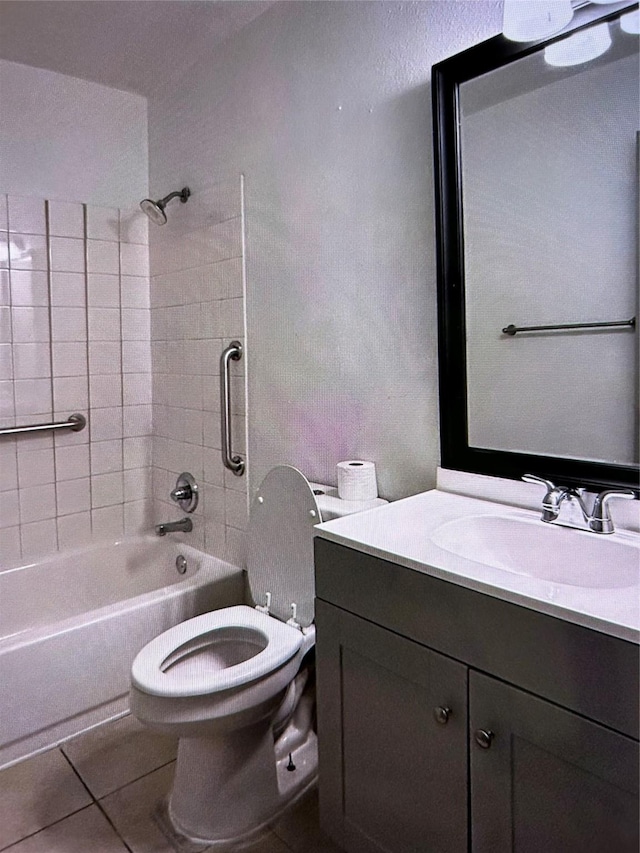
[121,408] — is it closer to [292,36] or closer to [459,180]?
[292,36]

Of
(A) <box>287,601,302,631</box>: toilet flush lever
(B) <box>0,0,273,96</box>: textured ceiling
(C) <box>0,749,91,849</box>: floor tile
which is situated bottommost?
(C) <box>0,749,91,849</box>: floor tile

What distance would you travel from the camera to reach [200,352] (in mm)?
2295

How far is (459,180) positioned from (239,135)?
0.94 m

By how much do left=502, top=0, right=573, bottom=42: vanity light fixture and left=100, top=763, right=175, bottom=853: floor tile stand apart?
196cm

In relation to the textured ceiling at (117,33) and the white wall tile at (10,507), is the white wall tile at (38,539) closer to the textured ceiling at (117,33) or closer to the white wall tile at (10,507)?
the white wall tile at (10,507)

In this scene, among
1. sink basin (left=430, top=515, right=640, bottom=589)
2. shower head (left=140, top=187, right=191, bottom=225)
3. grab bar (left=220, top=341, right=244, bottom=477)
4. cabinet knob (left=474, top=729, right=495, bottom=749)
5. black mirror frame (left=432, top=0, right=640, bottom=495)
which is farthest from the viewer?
shower head (left=140, top=187, right=191, bottom=225)

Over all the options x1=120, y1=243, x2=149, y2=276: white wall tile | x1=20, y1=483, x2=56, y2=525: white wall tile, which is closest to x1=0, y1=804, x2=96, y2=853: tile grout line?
x1=20, y1=483, x2=56, y2=525: white wall tile

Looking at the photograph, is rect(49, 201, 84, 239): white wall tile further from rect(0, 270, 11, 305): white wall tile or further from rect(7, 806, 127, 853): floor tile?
rect(7, 806, 127, 853): floor tile

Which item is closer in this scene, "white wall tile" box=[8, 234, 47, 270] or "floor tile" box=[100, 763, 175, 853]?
"floor tile" box=[100, 763, 175, 853]

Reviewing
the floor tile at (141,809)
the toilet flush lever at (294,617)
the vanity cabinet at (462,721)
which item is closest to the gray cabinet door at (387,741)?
the vanity cabinet at (462,721)

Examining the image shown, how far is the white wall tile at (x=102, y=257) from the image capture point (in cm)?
240

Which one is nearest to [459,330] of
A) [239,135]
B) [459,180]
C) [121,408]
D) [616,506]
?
[459,180]

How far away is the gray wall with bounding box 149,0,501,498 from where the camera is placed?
5.11 feet

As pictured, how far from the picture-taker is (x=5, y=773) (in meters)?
1.71
